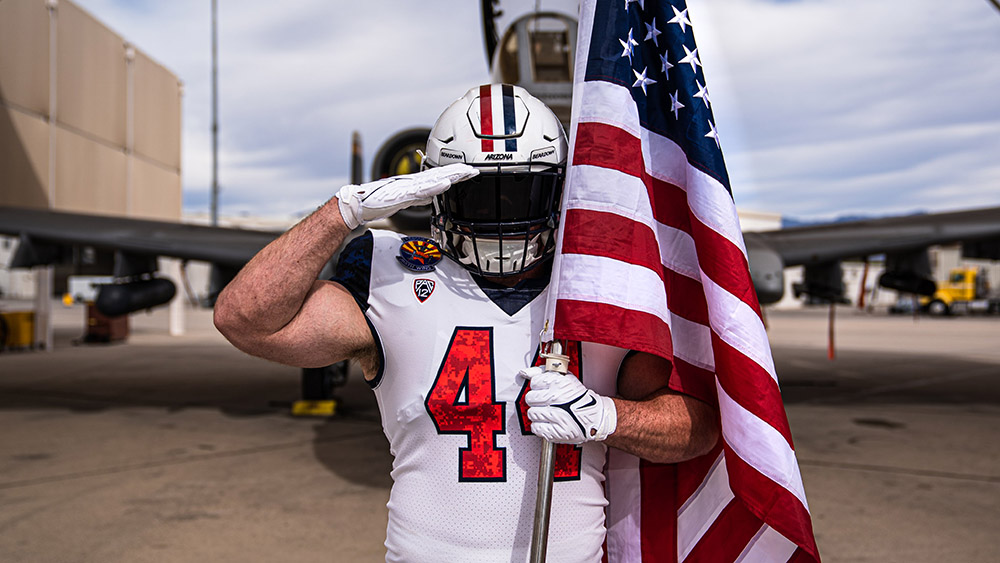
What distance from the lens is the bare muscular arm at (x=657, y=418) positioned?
1604 millimetres

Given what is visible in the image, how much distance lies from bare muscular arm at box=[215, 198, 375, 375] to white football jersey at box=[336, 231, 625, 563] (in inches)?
3.2

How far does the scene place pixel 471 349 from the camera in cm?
167

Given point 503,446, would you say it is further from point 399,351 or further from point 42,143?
point 42,143

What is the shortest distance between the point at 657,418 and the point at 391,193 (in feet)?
2.74

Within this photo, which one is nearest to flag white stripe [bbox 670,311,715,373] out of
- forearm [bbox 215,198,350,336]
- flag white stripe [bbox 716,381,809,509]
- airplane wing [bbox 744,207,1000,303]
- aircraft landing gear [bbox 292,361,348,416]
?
flag white stripe [bbox 716,381,809,509]

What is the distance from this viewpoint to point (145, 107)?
22078 mm

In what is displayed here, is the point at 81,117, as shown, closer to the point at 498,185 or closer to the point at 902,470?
the point at 902,470

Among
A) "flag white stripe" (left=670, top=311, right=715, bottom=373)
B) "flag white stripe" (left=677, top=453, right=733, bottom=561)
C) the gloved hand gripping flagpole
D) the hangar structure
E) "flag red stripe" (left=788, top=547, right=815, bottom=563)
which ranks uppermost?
the hangar structure

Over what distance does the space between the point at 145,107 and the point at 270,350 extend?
23.9 metres

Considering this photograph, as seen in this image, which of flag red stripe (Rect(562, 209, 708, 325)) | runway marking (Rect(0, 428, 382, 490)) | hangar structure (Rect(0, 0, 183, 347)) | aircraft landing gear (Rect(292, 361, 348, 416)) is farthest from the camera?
hangar structure (Rect(0, 0, 183, 347))

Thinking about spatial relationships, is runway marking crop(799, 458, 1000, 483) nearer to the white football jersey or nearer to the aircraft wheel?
the white football jersey

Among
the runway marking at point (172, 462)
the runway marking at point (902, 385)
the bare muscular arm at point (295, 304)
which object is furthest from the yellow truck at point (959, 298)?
the bare muscular arm at point (295, 304)

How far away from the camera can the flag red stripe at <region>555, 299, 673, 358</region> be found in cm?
161

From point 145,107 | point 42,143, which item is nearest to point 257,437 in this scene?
point 42,143
